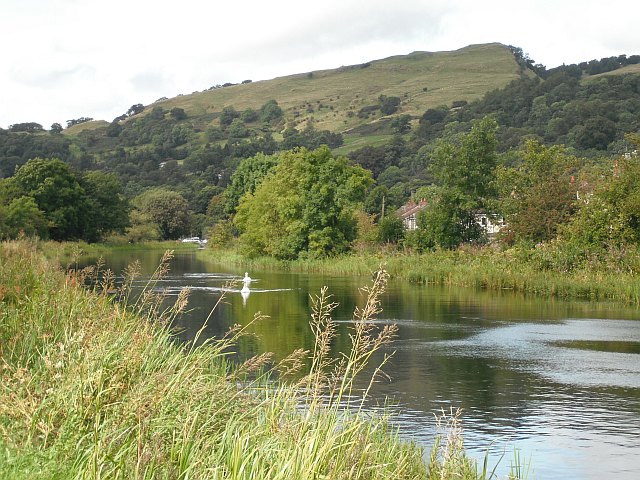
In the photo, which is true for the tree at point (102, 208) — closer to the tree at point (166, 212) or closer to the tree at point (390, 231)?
the tree at point (166, 212)

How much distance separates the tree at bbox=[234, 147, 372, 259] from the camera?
2462 inches

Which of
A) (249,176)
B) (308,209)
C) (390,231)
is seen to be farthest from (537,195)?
(249,176)

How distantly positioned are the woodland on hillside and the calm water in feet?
33.3

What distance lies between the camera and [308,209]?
63750mm

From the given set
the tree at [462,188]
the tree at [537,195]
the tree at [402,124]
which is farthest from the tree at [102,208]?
the tree at [402,124]

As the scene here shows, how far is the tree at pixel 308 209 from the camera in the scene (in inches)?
Answer: 2462

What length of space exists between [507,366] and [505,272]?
21187 mm

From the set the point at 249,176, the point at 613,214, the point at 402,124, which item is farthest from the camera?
the point at 402,124

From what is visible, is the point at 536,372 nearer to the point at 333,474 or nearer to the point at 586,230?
the point at 333,474

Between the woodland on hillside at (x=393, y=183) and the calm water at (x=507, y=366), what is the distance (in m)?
10.1

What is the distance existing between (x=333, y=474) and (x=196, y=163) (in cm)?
18787

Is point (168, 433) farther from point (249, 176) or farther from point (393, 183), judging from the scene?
point (393, 183)

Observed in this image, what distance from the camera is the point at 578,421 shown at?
14086 millimetres

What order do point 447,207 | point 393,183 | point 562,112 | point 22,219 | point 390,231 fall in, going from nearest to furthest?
point 447,207
point 390,231
point 22,219
point 393,183
point 562,112
